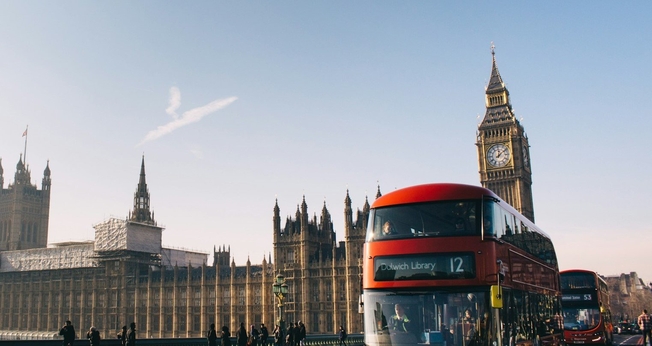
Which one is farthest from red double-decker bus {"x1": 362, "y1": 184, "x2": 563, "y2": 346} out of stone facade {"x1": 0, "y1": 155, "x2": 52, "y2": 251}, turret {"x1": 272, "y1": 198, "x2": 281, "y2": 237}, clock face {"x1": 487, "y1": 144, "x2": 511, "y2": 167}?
stone facade {"x1": 0, "y1": 155, "x2": 52, "y2": 251}

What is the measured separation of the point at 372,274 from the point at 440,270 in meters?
1.63

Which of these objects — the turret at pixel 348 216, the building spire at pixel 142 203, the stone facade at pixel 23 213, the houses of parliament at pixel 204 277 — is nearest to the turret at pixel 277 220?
the houses of parliament at pixel 204 277

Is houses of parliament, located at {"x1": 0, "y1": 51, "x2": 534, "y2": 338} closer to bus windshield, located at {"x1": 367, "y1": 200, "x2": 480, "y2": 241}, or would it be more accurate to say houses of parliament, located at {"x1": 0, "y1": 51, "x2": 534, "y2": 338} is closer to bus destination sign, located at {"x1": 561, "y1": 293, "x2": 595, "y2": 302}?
bus destination sign, located at {"x1": 561, "y1": 293, "x2": 595, "y2": 302}

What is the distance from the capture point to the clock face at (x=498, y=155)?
3403 inches

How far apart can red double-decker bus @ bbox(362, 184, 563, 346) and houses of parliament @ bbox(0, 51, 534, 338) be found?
54380 millimetres

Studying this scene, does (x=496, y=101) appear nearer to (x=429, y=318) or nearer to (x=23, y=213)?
(x=429, y=318)

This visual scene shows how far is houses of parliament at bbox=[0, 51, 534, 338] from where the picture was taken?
76.6 metres

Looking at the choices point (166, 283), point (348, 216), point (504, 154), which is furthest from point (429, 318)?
point (166, 283)

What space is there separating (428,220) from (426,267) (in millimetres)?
1193

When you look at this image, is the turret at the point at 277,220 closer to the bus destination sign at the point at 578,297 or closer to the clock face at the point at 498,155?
the clock face at the point at 498,155

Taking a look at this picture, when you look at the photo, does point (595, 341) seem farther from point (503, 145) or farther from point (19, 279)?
point (19, 279)

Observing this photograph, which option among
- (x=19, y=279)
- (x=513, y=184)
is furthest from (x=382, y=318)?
(x=19, y=279)

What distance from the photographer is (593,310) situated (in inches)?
1148

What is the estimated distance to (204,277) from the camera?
88.0m
